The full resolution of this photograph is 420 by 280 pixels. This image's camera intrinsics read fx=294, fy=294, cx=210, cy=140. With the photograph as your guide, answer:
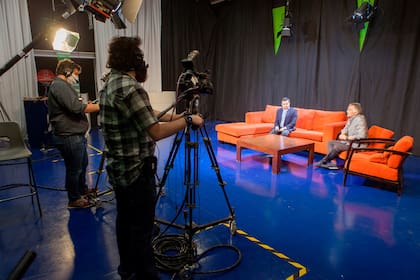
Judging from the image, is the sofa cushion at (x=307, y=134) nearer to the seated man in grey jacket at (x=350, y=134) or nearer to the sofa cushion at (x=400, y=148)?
the seated man in grey jacket at (x=350, y=134)

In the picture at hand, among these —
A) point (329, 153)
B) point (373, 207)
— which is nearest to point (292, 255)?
point (373, 207)

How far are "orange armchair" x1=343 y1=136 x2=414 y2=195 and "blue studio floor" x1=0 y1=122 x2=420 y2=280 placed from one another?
0.18m

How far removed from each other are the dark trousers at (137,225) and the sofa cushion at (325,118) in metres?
4.34

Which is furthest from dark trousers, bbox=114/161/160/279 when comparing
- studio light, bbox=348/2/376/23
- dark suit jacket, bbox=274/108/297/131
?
studio light, bbox=348/2/376/23

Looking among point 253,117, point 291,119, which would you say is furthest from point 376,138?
point 253,117

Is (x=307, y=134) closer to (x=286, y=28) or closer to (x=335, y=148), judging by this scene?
(x=335, y=148)

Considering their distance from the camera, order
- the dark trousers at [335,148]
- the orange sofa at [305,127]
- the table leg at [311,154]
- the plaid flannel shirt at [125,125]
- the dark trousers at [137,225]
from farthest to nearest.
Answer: the orange sofa at [305,127] < the table leg at [311,154] < the dark trousers at [335,148] < the dark trousers at [137,225] < the plaid flannel shirt at [125,125]

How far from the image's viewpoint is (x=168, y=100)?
25.6 ft

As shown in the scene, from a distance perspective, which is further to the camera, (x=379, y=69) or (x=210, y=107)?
(x=210, y=107)

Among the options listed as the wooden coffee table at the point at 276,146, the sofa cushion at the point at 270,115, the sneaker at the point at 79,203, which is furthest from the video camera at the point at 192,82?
the sofa cushion at the point at 270,115

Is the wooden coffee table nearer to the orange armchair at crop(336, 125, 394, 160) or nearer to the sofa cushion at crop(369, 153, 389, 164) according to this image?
the orange armchair at crop(336, 125, 394, 160)

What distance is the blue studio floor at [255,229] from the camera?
2.03m

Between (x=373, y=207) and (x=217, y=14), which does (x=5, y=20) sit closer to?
(x=217, y=14)

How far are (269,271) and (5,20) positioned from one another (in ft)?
21.3
